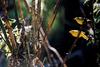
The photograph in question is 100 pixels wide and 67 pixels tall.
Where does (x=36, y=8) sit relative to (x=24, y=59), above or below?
above

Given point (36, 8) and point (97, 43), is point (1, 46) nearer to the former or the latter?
point (36, 8)

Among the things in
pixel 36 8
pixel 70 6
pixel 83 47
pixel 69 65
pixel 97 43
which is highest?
pixel 36 8

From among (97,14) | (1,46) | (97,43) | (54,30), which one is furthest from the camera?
(54,30)

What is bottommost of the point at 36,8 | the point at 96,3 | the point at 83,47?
the point at 83,47

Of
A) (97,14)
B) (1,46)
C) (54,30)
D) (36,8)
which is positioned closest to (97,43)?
(97,14)

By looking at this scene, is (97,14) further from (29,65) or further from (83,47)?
(29,65)

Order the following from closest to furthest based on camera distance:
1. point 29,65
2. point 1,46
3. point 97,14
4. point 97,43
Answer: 1. point 29,65
2. point 1,46
3. point 97,14
4. point 97,43

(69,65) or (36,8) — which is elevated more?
(36,8)

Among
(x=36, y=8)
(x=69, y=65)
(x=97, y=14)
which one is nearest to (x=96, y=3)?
(x=97, y=14)

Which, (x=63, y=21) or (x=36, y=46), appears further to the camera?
(x=63, y=21)

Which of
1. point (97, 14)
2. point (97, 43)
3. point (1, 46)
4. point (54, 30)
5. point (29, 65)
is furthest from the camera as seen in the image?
point (54, 30)
